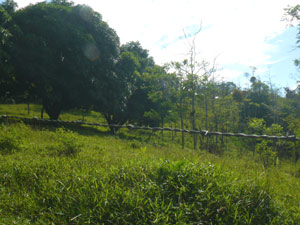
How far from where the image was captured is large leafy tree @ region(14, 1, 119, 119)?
13.2 m

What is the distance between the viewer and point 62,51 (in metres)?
14.7

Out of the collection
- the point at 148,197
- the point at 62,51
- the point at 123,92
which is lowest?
the point at 148,197

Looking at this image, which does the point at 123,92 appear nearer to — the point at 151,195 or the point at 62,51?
the point at 62,51

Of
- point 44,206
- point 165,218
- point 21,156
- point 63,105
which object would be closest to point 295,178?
point 165,218

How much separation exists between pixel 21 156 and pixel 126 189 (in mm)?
2539

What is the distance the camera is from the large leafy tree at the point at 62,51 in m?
13.2

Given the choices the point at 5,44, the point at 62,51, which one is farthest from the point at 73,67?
the point at 5,44

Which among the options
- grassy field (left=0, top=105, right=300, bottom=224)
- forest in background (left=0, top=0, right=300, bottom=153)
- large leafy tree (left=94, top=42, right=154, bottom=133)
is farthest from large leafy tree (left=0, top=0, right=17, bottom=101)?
grassy field (left=0, top=105, right=300, bottom=224)

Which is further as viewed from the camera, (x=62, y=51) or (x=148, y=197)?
(x=62, y=51)

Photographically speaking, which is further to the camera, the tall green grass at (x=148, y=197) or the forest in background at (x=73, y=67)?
the forest in background at (x=73, y=67)

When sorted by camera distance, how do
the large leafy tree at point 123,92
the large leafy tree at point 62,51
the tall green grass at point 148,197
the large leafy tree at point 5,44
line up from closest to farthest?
the tall green grass at point 148,197
the large leafy tree at point 5,44
the large leafy tree at point 62,51
the large leafy tree at point 123,92

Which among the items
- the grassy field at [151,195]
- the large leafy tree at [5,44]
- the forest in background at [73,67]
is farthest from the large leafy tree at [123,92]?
the grassy field at [151,195]

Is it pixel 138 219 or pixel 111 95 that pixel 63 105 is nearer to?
pixel 111 95

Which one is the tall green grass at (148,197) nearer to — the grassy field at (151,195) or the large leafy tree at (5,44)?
the grassy field at (151,195)
